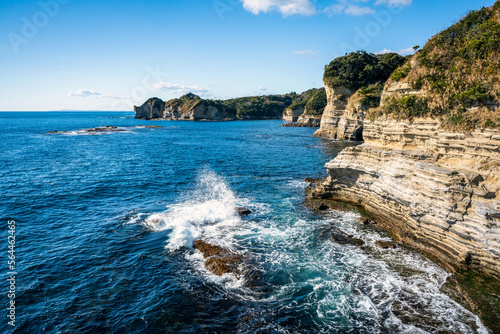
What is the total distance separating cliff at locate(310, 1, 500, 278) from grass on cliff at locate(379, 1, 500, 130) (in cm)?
6

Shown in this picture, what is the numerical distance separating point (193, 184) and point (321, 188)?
15.9m

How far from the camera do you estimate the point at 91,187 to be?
32156mm

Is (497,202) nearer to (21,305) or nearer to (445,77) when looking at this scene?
(445,77)

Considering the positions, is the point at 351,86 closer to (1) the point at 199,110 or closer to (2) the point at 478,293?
(2) the point at 478,293

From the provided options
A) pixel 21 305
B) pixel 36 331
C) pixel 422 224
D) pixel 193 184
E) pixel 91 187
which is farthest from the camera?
pixel 193 184

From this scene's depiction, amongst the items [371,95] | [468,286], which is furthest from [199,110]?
[468,286]

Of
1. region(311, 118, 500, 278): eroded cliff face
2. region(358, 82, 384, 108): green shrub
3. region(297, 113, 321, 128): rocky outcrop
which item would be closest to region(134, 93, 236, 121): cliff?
region(297, 113, 321, 128): rocky outcrop

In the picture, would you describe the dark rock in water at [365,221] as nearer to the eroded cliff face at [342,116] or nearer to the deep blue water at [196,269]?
the deep blue water at [196,269]

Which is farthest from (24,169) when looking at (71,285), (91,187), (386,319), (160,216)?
(386,319)

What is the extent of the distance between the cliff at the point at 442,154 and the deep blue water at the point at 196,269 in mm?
2336

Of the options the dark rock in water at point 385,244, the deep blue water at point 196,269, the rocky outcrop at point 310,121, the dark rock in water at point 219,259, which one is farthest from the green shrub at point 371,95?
the rocky outcrop at point 310,121

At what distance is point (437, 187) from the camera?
16422mm

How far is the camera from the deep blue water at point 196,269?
41.2 feet

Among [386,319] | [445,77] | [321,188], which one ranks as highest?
[445,77]
